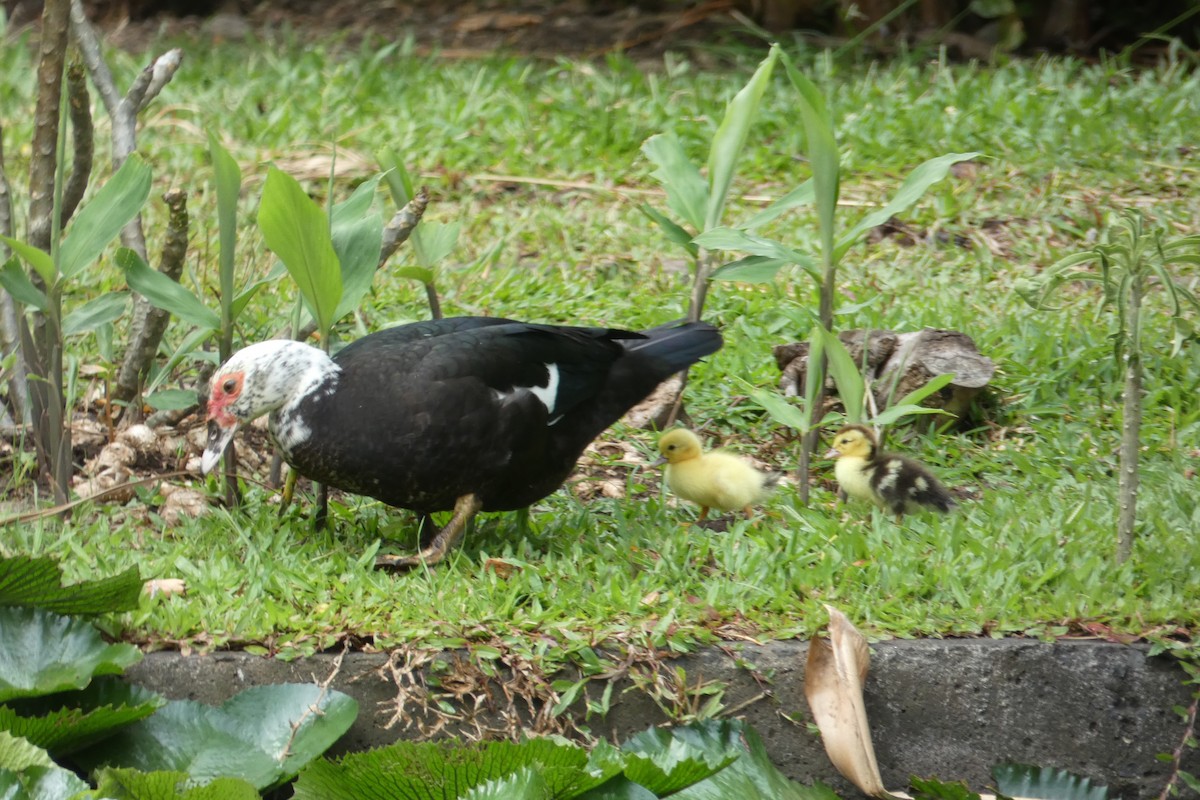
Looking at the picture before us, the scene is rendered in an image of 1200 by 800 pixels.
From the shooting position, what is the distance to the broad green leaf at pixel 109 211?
131 inches

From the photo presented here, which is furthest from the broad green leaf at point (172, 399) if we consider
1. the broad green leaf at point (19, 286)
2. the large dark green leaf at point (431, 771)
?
the large dark green leaf at point (431, 771)

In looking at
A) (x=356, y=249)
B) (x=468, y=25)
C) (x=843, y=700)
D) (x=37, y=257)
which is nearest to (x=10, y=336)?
(x=37, y=257)

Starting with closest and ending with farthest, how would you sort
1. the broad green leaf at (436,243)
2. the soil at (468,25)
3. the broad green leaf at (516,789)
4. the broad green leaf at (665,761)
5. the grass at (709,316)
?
the broad green leaf at (516,789), the broad green leaf at (665,761), the grass at (709,316), the broad green leaf at (436,243), the soil at (468,25)

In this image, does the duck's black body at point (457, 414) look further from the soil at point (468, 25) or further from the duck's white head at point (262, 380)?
the soil at point (468, 25)

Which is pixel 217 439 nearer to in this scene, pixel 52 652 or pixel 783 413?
pixel 52 652

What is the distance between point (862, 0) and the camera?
7.48m

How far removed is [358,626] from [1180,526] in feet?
6.63

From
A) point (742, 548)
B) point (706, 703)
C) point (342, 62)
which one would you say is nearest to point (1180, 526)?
point (742, 548)

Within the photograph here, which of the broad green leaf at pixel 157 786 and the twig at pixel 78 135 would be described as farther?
the twig at pixel 78 135

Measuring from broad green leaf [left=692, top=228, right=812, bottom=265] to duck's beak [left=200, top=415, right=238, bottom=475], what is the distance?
1.26 m

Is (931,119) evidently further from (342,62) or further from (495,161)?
(342,62)

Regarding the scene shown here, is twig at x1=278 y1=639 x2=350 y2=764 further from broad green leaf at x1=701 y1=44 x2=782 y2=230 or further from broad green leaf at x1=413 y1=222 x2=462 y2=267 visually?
broad green leaf at x1=701 y1=44 x2=782 y2=230

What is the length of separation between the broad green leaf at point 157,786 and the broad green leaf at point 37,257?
1229 mm

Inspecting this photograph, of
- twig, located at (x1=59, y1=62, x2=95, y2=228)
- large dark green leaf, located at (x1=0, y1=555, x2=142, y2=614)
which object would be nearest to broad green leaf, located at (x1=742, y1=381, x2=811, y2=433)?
large dark green leaf, located at (x1=0, y1=555, x2=142, y2=614)
